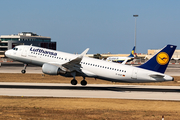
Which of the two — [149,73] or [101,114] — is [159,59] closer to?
[149,73]

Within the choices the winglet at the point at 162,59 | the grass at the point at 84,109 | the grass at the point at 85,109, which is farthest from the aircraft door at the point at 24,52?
the winglet at the point at 162,59

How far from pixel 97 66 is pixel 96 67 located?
22 centimetres

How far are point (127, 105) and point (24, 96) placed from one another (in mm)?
12581

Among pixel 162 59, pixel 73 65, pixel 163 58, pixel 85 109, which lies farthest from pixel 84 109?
pixel 163 58

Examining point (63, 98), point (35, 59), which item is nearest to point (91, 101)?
point (63, 98)

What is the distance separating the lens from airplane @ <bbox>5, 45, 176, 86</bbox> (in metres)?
44.2

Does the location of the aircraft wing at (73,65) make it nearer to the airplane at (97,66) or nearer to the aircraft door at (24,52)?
the airplane at (97,66)

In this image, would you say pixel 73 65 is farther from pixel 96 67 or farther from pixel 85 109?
pixel 85 109

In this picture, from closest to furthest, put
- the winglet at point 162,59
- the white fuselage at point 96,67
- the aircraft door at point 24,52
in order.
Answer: the winglet at point 162,59 < the white fuselage at point 96,67 < the aircraft door at point 24,52

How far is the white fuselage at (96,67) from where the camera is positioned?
45.4 m

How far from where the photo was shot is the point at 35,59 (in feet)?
164

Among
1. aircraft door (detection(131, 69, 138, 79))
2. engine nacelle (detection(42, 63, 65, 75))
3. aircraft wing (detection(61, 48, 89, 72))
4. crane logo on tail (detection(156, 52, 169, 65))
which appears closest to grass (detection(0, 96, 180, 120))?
engine nacelle (detection(42, 63, 65, 75))

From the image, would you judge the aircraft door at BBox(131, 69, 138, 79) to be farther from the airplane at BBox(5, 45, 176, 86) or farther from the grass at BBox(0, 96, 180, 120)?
the grass at BBox(0, 96, 180, 120)

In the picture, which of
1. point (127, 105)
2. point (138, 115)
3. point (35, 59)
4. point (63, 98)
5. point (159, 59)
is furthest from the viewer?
point (35, 59)
